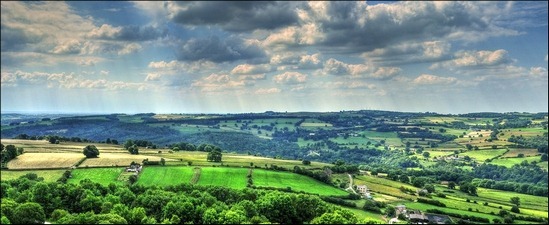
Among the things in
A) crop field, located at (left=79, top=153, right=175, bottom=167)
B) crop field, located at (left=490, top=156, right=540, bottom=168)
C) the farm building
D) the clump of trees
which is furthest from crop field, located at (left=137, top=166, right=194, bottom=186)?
crop field, located at (left=490, top=156, right=540, bottom=168)

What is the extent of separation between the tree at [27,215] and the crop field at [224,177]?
5189 cm

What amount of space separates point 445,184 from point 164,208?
112500mm

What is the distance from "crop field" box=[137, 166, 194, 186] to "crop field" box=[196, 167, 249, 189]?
4296 mm

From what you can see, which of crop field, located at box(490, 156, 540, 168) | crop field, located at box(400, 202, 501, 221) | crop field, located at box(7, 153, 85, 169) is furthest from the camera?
crop field, located at box(490, 156, 540, 168)

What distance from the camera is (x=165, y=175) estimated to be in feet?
411

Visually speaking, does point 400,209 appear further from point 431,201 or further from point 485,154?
point 485,154

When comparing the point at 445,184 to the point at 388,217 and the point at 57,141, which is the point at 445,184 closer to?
the point at 388,217

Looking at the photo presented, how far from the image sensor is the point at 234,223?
68.2 metres

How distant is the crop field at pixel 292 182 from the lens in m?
120

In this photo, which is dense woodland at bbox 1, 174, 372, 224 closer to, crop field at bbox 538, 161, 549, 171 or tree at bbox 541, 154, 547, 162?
crop field at bbox 538, 161, 549, 171

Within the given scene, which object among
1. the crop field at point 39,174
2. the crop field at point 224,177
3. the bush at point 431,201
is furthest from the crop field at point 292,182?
the crop field at point 39,174

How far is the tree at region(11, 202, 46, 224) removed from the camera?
6644 centimetres

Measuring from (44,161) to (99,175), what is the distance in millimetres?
21400

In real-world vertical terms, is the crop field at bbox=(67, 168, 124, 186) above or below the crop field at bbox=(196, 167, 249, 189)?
above
